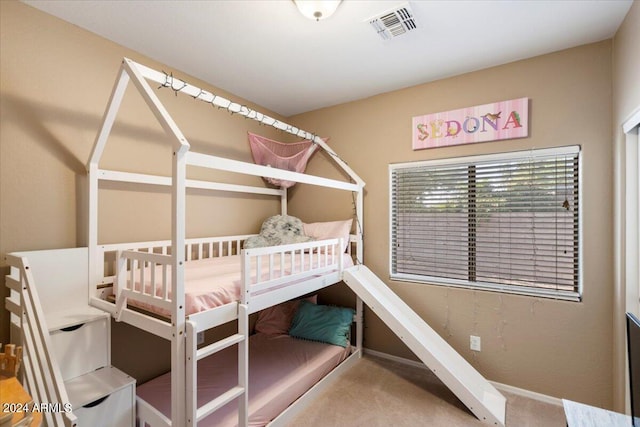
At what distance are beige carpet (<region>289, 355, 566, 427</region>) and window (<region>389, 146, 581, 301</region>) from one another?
0.80 m

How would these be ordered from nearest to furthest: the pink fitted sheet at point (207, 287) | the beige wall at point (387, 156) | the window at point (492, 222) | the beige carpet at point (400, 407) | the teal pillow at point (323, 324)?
the pink fitted sheet at point (207, 287), the beige wall at point (387, 156), the beige carpet at point (400, 407), the window at point (492, 222), the teal pillow at point (323, 324)

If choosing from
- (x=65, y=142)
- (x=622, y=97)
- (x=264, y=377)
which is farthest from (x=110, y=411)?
(x=622, y=97)

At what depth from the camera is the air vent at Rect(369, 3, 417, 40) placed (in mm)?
1784

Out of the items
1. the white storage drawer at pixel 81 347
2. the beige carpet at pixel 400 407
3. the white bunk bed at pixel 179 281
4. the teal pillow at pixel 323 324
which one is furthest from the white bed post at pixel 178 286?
the teal pillow at pixel 323 324

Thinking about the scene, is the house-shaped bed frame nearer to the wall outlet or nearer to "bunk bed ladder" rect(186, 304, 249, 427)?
"bunk bed ladder" rect(186, 304, 249, 427)

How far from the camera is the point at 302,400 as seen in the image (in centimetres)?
214

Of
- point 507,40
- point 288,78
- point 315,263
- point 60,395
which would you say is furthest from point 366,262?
point 60,395

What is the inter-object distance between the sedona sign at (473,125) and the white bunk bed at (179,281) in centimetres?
100

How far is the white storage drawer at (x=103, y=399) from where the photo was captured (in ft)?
4.75

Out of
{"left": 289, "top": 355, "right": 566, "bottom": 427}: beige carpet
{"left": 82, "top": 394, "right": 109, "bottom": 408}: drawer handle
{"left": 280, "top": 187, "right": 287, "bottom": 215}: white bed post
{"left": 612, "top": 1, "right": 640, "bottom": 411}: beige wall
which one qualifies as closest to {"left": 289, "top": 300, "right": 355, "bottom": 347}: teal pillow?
{"left": 289, "top": 355, "right": 566, "bottom": 427}: beige carpet

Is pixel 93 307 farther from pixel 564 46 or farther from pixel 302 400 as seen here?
pixel 564 46

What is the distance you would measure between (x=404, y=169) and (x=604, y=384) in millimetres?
2088

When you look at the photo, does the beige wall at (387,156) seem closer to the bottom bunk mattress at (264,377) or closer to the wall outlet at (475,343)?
the wall outlet at (475,343)

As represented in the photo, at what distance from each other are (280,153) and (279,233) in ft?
2.90
